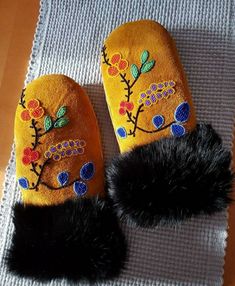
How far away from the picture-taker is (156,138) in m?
0.74

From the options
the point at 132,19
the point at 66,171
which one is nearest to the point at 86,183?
the point at 66,171

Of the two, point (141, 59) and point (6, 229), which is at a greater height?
point (141, 59)

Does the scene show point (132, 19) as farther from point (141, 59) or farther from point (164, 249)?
point (164, 249)

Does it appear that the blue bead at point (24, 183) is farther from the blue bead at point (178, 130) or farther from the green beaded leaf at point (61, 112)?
Result: the blue bead at point (178, 130)

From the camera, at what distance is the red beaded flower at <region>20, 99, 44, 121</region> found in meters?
0.76

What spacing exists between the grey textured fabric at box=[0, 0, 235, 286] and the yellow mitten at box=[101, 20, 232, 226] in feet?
0.19

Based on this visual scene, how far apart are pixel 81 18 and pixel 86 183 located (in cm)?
33

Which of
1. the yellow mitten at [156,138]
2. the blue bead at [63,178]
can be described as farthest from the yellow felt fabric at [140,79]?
the blue bead at [63,178]

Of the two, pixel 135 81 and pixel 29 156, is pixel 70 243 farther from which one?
pixel 135 81

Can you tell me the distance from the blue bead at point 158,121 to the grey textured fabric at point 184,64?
3.6 inches

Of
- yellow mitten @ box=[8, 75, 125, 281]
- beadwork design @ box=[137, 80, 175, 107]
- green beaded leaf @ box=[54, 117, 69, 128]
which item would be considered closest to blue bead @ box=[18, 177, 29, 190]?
yellow mitten @ box=[8, 75, 125, 281]

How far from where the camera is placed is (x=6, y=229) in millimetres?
787

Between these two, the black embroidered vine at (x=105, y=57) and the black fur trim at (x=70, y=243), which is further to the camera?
the black embroidered vine at (x=105, y=57)

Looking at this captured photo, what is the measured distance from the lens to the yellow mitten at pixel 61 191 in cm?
67
